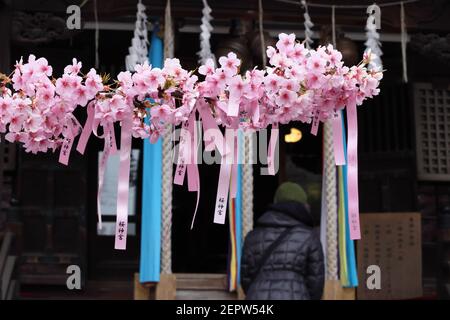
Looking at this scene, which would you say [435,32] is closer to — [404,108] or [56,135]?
[404,108]

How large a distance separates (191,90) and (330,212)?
5278 mm

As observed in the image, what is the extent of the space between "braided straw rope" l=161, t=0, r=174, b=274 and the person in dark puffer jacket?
218cm

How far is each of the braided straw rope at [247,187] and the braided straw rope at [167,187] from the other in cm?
87

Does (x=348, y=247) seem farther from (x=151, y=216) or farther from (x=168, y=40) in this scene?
(x=168, y=40)

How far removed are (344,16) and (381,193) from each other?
3.16 m

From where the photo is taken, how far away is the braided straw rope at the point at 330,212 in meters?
8.76

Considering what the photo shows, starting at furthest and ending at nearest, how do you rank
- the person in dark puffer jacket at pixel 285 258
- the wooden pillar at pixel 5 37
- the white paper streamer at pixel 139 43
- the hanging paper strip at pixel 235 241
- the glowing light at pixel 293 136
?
the glowing light at pixel 293 136 < the hanging paper strip at pixel 235 241 < the white paper streamer at pixel 139 43 < the wooden pillar at pixel 5 37 < the person in dark puffer jacket at pixel 285 258

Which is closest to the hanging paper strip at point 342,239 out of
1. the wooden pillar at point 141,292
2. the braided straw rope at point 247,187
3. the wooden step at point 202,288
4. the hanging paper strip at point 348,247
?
the hanging paper strip at point 348,247

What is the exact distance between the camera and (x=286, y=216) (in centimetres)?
643

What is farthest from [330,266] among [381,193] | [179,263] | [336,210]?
[179,263]

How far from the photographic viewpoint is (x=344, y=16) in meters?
8.84

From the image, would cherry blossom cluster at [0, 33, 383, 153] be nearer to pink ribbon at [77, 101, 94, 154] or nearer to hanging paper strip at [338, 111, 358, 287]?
pink ribbon at [77, 101, 94, 154]

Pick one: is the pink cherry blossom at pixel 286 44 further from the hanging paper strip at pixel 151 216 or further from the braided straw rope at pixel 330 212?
the braided straw rope at pixel 330 212

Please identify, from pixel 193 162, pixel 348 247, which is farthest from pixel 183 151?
pixel 348 247
